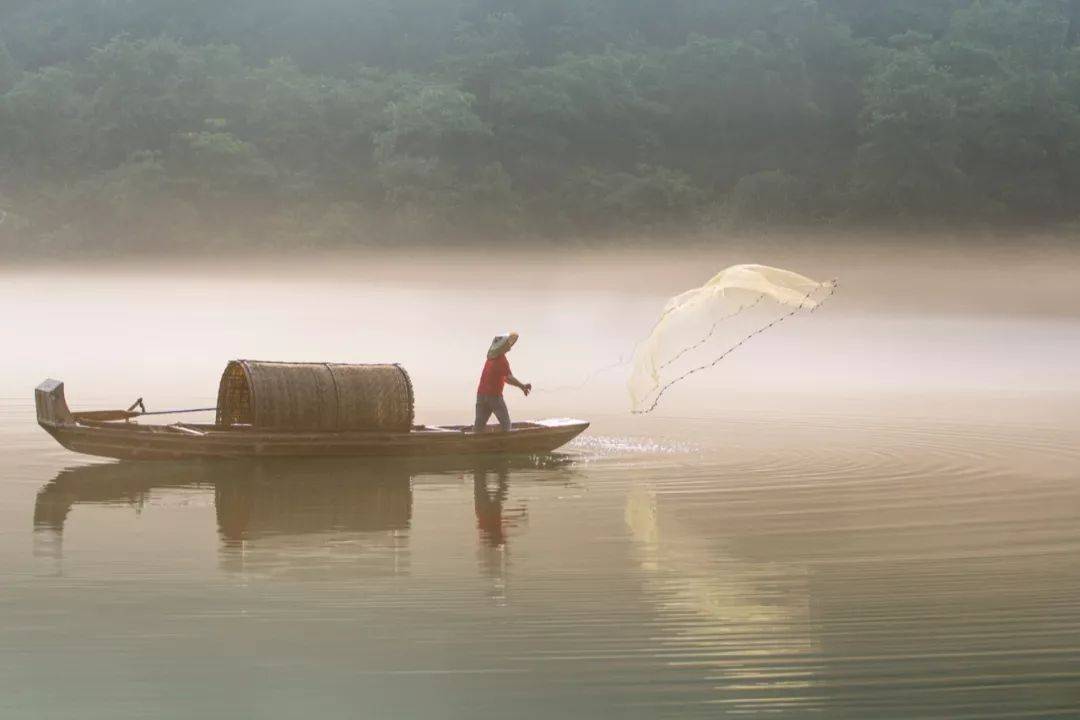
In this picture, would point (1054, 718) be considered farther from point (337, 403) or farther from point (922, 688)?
point (337, 403)

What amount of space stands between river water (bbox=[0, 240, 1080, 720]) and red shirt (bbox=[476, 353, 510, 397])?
43.8 inches

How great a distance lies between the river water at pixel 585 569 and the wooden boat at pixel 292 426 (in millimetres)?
390

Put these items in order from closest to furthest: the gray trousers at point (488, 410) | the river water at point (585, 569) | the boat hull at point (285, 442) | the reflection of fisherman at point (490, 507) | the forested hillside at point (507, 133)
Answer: the river water at point (585, 569), the reflection of fisherman at point (490, 507), the boat hull at point (285, 442), the gray trousers at point (488, 410), the forested hillside at point (507, 133)

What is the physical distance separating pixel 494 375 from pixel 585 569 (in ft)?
28.1

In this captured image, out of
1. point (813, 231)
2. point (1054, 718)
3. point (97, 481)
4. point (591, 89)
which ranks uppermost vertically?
point (591, 89)

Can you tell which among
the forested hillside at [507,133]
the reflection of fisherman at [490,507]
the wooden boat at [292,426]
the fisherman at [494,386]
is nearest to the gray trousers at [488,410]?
the fisherman at [494,386]

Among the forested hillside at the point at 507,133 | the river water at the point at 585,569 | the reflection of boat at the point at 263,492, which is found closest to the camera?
the river water at the point at 585,569

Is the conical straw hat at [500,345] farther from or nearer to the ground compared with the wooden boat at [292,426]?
farther from the ground

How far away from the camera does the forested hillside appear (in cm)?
9075

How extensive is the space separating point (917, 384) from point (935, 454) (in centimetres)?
2082

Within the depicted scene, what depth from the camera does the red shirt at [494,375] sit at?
25.0 metres

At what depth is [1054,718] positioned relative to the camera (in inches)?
450

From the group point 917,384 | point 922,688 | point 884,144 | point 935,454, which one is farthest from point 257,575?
point 884,144

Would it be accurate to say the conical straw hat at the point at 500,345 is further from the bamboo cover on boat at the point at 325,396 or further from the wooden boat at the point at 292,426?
the bamboo cover on boat at the point at 325,396
